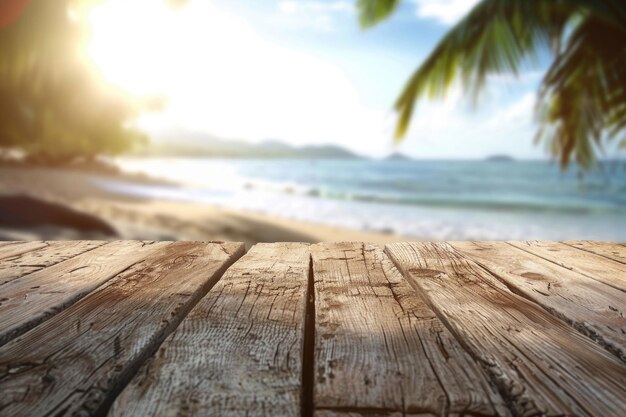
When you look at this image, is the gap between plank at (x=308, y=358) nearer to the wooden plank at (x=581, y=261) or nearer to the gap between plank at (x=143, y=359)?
the gap between plank at (x=143, y=359)

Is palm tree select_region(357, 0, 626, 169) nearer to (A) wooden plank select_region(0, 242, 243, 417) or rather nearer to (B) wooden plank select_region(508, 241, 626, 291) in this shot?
(B) wooden plank select_region(508, 241, 626, 291)

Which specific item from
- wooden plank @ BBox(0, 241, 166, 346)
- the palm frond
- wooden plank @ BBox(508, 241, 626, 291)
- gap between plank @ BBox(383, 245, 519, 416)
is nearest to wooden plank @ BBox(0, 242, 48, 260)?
wooden plank @ BBox(0, 241, 166, 346)

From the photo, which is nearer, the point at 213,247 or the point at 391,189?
the point at 213,247

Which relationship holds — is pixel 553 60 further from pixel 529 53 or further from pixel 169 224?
pixel 169 224

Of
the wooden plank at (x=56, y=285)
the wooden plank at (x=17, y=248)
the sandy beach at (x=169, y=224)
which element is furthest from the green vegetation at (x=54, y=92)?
the wooden plank at (x=56, y=285)

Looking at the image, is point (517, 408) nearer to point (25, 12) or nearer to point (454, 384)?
point (454, 384)

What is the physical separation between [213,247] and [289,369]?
826 mm

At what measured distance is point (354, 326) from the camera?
82 centimetres

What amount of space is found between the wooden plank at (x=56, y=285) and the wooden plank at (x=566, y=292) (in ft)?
2.95

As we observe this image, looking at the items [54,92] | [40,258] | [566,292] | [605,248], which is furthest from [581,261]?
[54,92]

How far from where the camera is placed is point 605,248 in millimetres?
1493

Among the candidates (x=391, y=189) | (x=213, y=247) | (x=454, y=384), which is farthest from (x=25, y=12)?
(x=391, y=189)

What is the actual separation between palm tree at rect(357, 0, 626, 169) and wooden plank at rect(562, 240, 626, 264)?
329 cm

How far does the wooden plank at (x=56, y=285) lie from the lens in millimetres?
873
